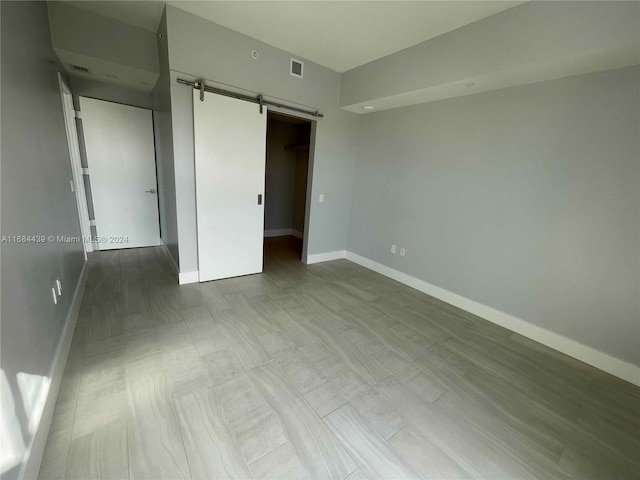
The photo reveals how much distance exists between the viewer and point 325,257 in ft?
14.1

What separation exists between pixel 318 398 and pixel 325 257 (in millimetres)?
2735

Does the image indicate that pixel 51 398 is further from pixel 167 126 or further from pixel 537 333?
pixel 537 333

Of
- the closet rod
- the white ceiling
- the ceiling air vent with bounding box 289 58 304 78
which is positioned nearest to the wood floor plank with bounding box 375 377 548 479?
the white ceiling

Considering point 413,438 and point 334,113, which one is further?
point 334,113

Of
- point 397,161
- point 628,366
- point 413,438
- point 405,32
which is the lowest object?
point 413,438

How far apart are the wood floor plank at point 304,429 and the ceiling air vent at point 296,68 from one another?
3337mm

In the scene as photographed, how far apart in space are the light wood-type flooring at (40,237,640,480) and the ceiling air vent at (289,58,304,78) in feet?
9.29

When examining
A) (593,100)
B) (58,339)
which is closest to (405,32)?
(593,100)

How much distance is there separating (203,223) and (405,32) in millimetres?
2927

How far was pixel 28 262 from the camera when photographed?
1.39 meters

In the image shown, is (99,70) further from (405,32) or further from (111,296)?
(405,32)

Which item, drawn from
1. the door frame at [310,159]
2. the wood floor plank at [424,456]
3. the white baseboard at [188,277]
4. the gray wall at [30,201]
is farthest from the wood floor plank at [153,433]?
the door frame at [310,159]

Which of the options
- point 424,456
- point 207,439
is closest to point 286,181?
point 207,439

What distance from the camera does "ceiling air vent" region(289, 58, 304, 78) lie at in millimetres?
3202
